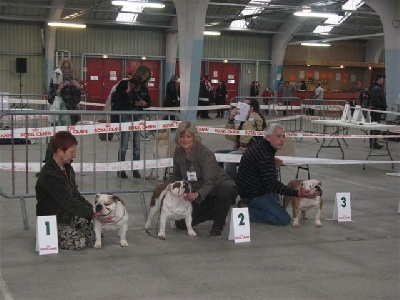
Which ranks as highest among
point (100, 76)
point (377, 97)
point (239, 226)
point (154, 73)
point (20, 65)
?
point (20, 65)

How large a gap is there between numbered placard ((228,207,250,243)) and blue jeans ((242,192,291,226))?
0.62 m

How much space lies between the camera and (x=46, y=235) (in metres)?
4.84

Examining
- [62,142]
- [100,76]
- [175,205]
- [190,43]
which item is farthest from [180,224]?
[100,76]

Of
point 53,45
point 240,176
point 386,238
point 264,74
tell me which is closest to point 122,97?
point 240,176

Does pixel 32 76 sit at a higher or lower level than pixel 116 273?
higher

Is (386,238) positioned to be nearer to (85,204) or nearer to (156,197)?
(156,197)

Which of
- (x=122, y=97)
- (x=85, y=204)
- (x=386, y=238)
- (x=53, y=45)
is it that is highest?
(x=53, y=45)

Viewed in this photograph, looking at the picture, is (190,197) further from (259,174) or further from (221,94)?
(221,94)

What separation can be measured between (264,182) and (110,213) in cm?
178

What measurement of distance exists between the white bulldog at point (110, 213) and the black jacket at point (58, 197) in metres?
0.10

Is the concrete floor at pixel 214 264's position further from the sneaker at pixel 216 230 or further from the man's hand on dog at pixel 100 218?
the man's hand on dog at pixel 100 218

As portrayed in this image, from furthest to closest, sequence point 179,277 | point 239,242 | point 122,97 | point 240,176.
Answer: point 122,97, point 240,176, point 239,242, point 179,277

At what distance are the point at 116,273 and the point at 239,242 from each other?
1360 millimetres

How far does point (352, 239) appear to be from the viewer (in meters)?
5.66
